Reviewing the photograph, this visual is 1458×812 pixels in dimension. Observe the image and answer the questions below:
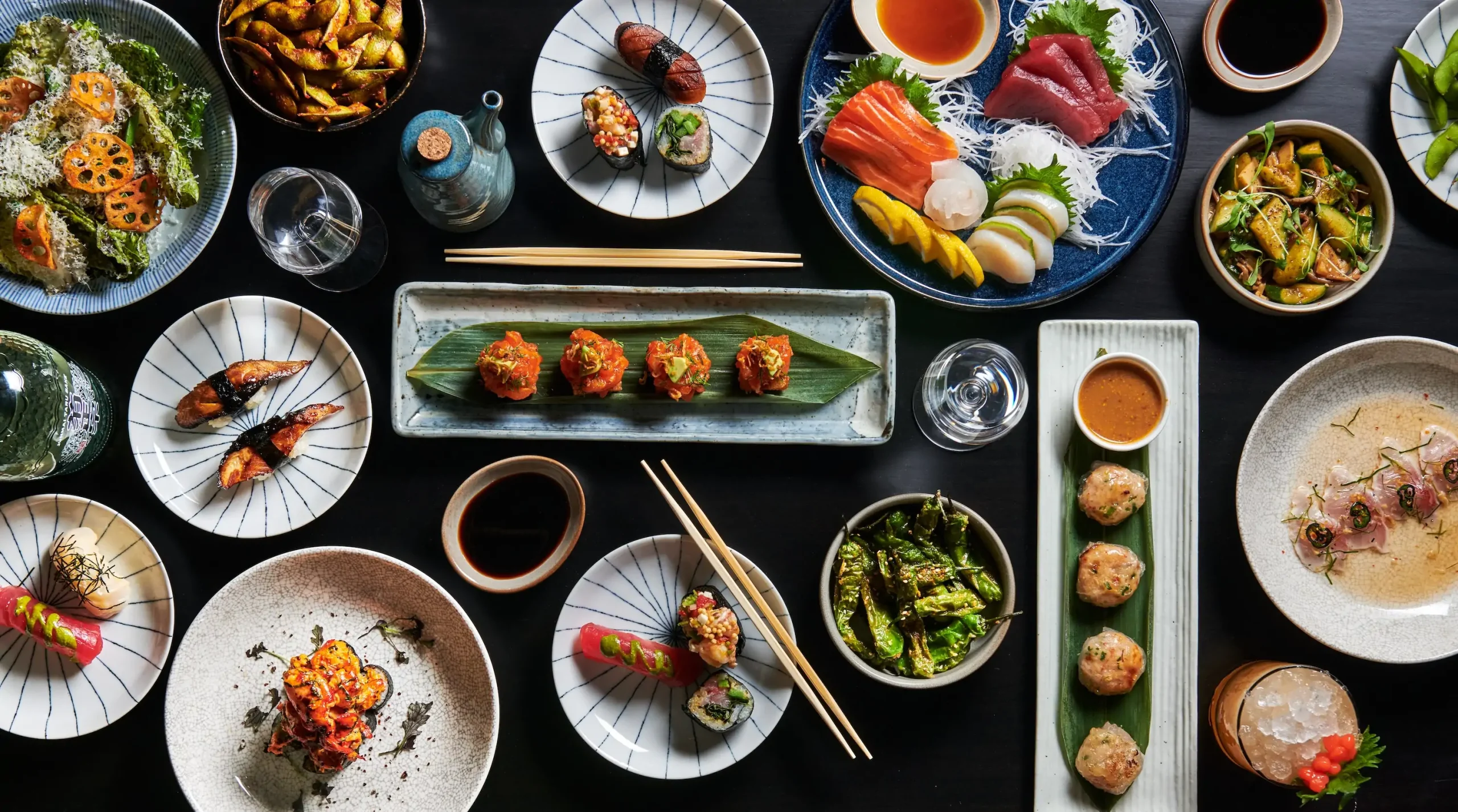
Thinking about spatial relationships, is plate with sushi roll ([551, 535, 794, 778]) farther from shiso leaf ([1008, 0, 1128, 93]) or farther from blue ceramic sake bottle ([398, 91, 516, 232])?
shiso leaf ([1008, 0, 1128, 93])

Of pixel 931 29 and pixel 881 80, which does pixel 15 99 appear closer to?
pixel 881 80

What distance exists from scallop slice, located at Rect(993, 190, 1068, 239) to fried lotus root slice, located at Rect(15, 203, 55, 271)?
336 centimetres

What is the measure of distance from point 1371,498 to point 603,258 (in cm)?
310

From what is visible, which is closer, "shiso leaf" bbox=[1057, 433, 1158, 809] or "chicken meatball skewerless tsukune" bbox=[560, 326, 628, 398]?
"chicken meatball skewerless tsukune" bbox=[560, 326, 628, 398]

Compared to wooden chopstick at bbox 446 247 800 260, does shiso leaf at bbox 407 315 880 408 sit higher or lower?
lower

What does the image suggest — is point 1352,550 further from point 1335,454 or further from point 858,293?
point 858,293

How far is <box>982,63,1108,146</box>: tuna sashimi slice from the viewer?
3.22 meters

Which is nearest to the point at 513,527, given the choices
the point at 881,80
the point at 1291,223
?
the point at 881,80

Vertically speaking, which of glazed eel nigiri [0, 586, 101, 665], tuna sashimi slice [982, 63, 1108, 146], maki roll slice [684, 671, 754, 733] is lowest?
maki roll slice [684, 671, 754, 733]

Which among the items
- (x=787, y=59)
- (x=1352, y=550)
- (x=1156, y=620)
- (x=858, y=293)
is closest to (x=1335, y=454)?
(x=1352, y=550)

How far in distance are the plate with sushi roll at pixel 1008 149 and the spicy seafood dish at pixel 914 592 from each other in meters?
0.85

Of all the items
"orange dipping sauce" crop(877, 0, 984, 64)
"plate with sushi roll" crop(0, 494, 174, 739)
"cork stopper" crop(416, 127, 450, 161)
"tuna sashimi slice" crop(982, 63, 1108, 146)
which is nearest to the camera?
"cork stopper" crop(416, 127, 450, 161)

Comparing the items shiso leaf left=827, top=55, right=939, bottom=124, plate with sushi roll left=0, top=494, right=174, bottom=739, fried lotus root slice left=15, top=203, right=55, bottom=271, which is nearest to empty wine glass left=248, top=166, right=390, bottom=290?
fried lotus root slice left=15, top=203, right=55, bottom=271

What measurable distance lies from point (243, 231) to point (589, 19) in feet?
5.04
